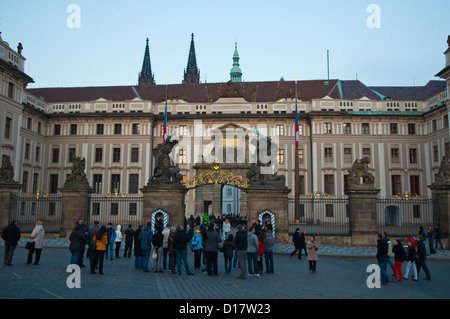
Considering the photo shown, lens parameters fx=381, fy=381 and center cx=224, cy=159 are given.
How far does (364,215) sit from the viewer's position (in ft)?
63.5

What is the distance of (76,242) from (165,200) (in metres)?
8.48

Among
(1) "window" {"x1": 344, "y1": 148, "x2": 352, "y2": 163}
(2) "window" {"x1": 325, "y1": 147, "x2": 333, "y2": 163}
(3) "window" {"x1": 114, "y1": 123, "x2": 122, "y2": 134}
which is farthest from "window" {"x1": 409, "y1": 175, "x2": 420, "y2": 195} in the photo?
(3) "window" {"x1": 114, "y1": 123, "x2": 122, "y2": 134}

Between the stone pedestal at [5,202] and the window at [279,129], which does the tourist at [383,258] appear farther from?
the window at [279,129]

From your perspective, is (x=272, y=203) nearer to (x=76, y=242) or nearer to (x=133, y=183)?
(x=76, y=242)

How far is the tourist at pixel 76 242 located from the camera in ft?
37.9

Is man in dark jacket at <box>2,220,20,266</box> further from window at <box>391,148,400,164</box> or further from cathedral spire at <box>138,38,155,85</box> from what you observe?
cathedral spire at <box>138,38,155,85</box>

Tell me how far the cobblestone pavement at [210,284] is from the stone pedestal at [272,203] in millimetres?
5840

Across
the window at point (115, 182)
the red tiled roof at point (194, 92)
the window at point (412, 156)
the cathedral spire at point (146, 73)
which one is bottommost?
the window at point (115, 182)

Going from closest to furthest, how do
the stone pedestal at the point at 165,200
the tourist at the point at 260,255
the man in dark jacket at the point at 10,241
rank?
the tourist at the point at 260,255 → the man in dark jacket at the point at 10,241 → the stone pedestal at the point at 165,200

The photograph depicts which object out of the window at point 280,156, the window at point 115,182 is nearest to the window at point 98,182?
the window at point 115,182

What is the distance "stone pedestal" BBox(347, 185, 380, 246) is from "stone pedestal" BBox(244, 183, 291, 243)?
339 centimetres

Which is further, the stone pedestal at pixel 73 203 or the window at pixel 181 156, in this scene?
the window at pixel 181 156
